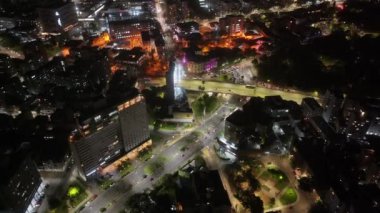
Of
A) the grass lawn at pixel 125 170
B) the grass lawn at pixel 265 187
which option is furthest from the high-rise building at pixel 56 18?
the grass lawn at pixel 265 187

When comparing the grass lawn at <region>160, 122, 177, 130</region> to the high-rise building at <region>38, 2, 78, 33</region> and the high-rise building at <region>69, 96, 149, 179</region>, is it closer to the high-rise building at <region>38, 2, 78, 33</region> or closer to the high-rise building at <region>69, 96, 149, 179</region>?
the high-rise building at <region>69, 96, 149, 179</region>

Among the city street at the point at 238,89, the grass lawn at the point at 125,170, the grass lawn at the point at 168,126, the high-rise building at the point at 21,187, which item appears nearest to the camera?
the high-rise building at the point at 21,187

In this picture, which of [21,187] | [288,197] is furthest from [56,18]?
[288,197]

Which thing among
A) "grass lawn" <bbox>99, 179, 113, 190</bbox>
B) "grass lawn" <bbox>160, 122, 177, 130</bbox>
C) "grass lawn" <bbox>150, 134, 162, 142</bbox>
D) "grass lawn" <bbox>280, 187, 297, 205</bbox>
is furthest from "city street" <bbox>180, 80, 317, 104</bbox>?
"grass lawn" <bbox>99, 179, 113, 190</bbox>

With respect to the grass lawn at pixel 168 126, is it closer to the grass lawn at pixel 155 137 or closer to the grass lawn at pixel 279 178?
the grass lawn at pixel 155 137

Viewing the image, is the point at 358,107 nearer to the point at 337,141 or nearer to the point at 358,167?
the point at 337,141

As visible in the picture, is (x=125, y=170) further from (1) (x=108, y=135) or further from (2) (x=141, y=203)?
(2) (x=141, y=203)

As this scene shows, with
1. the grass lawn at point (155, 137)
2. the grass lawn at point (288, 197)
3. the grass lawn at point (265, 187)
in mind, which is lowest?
the grass lawn at point (288, 197)
